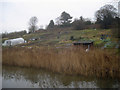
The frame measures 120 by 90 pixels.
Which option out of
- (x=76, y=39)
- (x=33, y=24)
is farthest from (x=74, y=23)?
→ (x=33, y=24)

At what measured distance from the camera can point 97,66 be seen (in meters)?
4.13

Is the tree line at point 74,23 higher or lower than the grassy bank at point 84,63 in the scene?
higher

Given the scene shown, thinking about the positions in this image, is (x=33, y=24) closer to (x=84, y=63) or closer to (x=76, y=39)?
(x=76, y=39)

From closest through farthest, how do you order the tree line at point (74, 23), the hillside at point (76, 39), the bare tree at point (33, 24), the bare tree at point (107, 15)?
1. the bare tree at point (107, 15)
2. the hillside at point (76, 39)
3. the tree line at point (74, 23)
4. the bare tree at point (33, 24)

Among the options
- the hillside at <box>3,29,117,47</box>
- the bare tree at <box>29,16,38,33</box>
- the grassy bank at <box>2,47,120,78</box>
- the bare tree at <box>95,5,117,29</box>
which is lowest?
the grassy bank at <box>2,47,120,78</box>

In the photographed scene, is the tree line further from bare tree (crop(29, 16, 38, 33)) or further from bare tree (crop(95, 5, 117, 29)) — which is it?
bare tree (crop(95, 5, 117, 29))

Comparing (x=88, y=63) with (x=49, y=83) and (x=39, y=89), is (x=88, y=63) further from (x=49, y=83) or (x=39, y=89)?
(x=39, y=89)

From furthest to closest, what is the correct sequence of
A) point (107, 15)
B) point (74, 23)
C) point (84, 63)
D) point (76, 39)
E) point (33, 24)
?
1. point (33, 24)
2. point (74, 23)
3. point (76, 39)
4. point (107, 15)
5. point (84, 63)

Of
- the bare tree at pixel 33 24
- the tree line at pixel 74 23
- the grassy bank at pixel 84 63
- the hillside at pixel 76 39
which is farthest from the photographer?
the bare tree at pixel 33 24

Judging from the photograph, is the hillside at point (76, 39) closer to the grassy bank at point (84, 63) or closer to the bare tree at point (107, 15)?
the bare tree at point (107, 15)

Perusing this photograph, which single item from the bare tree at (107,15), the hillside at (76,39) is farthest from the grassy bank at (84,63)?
the bare tree at (107,15)

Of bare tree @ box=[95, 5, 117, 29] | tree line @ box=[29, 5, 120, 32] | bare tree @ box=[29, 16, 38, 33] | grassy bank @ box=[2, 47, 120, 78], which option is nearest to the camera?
grassy bank @ box=[2, 47, 120, 78]

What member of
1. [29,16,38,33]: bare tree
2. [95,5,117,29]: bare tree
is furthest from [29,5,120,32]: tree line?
[95,5,117,29]: bare tree

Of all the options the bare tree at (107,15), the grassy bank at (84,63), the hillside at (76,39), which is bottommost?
the grassy bank at (84,63)
